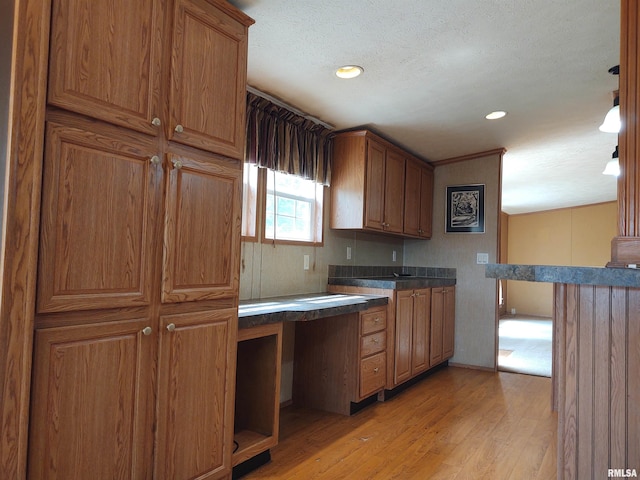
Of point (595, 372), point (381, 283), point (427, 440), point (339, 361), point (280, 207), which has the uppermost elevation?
point (280, 207)

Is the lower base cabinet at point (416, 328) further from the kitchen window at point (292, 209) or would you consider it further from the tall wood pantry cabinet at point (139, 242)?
the tall wood pantry cabinet at point (139, 242)

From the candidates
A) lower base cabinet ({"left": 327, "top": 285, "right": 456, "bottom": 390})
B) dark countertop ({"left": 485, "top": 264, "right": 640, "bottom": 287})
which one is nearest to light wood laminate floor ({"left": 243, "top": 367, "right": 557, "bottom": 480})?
lower base cabinet ({"left": 327, "top": 285, "right": 456, "bottom": 390})

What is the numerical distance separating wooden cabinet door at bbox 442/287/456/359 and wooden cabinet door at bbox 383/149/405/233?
99cm

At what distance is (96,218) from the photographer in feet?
4.62

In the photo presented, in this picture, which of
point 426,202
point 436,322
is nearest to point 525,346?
point 436,322

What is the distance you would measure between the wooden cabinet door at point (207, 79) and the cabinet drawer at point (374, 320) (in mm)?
1673

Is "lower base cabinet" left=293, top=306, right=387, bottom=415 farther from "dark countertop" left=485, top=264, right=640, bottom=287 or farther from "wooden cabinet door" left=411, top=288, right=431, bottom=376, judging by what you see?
"dark countertop" left=485, top=264, right=640, bottom=287

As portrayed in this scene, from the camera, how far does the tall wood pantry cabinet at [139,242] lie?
131 centimetres

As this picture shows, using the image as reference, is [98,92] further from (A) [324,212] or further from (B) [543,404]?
(B) [543,404]

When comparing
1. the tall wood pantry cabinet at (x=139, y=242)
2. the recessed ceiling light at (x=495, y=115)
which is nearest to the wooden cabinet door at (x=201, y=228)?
the tall wood pantry cabinet at (x=139, y=242)

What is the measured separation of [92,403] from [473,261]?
4.07m

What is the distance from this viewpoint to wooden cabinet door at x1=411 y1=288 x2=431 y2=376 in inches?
152

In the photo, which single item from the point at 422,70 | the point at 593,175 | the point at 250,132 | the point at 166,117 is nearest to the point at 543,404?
the point at 422,70

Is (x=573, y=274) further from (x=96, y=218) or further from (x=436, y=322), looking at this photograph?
(x=436, y=322)
